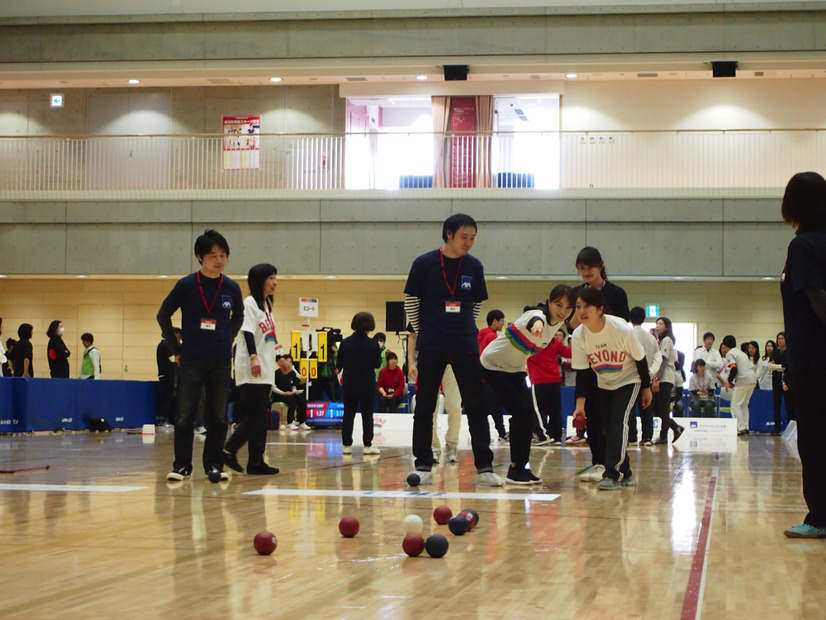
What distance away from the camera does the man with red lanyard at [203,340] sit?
22.1 feet

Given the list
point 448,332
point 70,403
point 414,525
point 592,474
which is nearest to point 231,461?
point 448,332

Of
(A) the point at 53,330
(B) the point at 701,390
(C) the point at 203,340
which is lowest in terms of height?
(B) the point at 701,390

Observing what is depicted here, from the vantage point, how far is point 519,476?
6.57 m

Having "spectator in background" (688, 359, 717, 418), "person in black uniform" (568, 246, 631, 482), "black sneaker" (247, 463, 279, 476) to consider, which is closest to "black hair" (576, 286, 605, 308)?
"person in black uniform" (568, 246, 631, 482)

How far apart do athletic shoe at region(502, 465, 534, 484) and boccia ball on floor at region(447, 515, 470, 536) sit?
8.07 ft

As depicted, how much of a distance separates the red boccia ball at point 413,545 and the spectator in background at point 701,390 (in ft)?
49.4

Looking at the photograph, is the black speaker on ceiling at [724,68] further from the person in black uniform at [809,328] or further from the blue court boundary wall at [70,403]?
the person in black uniform at [809,328]

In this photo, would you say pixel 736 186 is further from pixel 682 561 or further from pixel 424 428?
pixel 682 561

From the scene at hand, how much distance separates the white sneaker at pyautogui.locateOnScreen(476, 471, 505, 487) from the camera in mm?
6375

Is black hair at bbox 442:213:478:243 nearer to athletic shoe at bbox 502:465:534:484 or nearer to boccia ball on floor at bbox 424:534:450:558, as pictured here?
athletic shoe at bbox 502:465:534:484

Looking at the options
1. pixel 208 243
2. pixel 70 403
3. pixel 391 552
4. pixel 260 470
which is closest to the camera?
pixel 391 552

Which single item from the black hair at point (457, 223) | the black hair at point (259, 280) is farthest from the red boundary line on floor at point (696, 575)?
the black hair at point (259, 280)

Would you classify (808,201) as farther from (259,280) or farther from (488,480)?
(259,280)

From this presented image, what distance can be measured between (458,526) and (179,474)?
10.4 ft
